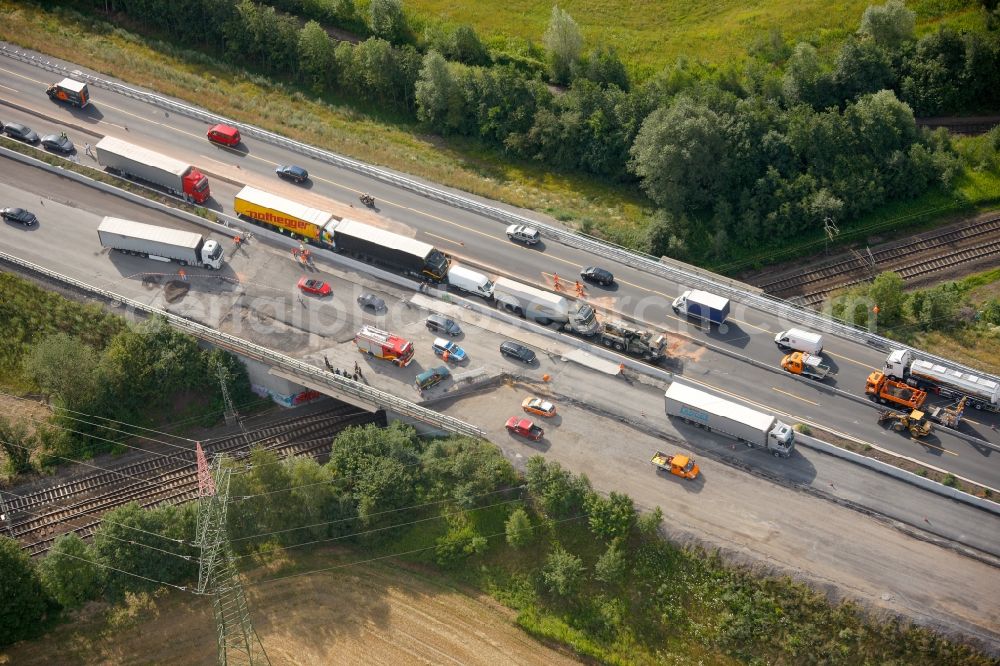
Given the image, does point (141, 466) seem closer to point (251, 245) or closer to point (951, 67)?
point (251, 245)

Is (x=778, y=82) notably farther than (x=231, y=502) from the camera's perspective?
Yes

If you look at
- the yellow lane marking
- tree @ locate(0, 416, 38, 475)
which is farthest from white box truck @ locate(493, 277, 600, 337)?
tree @ locate(0, 416, 38, 475)

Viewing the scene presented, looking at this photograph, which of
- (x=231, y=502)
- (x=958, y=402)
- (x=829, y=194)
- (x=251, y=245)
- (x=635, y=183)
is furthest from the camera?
(x=635, y=183)

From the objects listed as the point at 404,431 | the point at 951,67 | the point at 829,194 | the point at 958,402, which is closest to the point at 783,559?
the point at 958,402

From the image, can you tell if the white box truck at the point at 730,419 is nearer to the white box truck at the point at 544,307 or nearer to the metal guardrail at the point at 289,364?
the white box truck at the point at 544,307

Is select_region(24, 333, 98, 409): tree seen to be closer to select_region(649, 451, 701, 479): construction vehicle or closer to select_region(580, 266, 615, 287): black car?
select_region(580, 266, 615, 287): black car

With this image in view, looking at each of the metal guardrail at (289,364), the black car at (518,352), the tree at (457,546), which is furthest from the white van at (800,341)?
the tree at (457,546)

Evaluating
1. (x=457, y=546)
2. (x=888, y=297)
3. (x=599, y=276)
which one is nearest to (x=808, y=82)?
(x=888, y=297)
